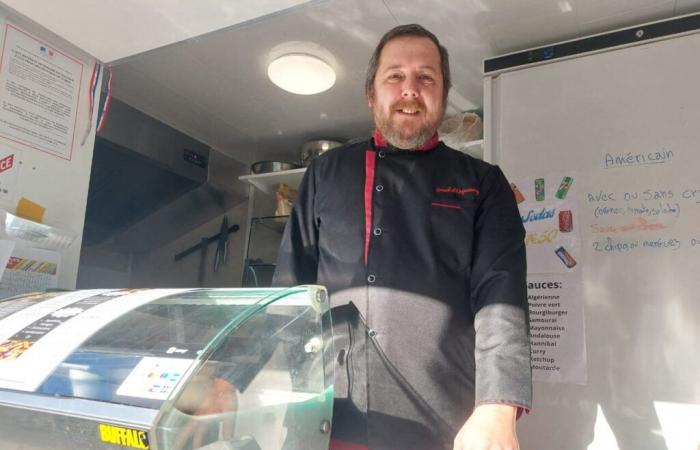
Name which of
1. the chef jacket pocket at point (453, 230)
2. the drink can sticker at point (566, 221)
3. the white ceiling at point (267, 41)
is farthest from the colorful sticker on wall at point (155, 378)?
the drink can sticker at point (566, 221)

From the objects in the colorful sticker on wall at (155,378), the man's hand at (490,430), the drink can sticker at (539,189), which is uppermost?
the drink can sticker at (539,189)

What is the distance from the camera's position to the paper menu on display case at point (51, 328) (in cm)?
54

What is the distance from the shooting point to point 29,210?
1.14m

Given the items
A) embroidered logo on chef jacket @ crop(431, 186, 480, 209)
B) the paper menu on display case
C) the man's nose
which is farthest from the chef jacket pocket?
the paper menu on display case

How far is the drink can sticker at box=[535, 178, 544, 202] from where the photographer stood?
158 centimetres

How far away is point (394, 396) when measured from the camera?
822mm

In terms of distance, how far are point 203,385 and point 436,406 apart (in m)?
0.45

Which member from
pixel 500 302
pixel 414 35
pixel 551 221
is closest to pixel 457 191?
pixel 500 302

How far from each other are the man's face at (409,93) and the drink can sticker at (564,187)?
0.67m

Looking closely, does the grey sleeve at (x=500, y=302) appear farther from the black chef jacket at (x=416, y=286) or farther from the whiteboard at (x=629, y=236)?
the whiteboard at (x=629, y=236)

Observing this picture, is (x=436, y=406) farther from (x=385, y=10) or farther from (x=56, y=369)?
(x=385, y=10)

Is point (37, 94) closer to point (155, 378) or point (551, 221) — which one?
point (155, 378)

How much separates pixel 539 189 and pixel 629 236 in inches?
11.0

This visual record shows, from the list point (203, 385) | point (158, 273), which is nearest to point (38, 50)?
point (203, 385)
